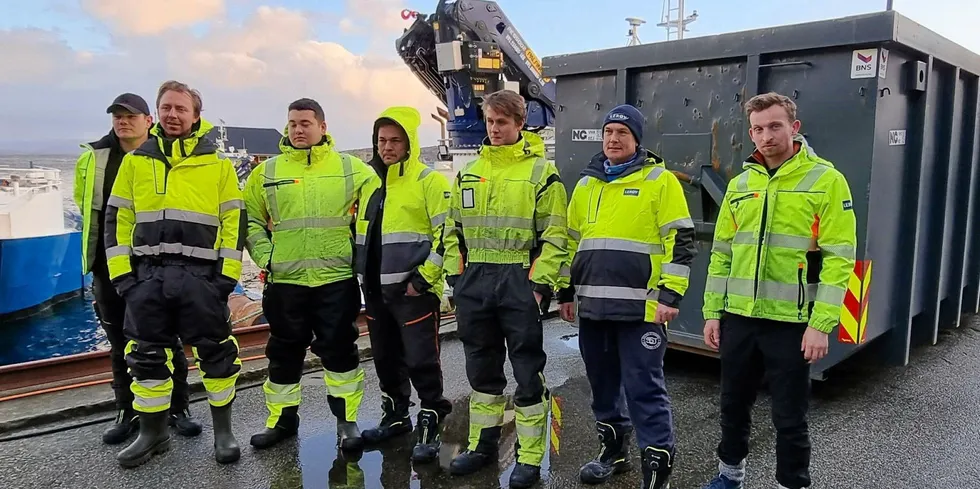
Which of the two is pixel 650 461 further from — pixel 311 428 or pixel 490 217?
pixel 311 428

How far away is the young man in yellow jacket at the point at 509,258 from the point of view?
3.17m

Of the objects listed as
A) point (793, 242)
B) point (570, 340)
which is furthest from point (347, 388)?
point (570, 340)

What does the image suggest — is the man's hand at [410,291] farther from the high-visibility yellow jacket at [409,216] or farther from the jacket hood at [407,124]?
the jacket hood at [407,124]

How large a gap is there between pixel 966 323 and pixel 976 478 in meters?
3.96

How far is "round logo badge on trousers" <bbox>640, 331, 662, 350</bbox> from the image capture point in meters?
3.02

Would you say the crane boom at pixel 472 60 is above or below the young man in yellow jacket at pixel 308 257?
above

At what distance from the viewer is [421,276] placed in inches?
137

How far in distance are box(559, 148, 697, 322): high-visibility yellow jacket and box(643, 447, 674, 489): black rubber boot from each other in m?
0.63

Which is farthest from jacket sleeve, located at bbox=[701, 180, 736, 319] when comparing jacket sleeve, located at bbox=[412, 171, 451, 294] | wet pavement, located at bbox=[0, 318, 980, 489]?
jacket sleeve, located at bbox=[412, 171, 451, 294]

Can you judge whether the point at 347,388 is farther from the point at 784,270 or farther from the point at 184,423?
the point at 784,270

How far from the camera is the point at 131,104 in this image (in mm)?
3842

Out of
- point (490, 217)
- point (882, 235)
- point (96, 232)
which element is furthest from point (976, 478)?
point (96, 232)

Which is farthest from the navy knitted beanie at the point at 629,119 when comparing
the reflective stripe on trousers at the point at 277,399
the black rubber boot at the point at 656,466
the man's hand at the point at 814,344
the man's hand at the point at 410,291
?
the reflective stripe on trousers at the point at 277,399

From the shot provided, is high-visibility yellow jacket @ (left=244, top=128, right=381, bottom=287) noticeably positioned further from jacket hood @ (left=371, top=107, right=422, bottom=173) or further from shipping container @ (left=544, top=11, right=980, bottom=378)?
shipping container @ (left=544, top=11, right=980, bottom=378)
